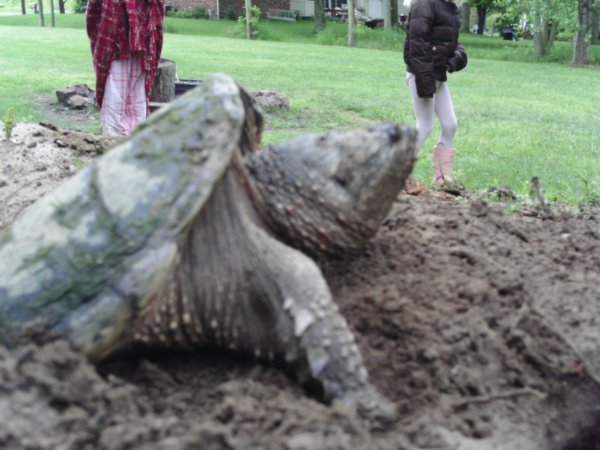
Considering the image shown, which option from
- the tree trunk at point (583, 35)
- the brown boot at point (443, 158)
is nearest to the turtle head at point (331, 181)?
the brown boot at point (443, 158)

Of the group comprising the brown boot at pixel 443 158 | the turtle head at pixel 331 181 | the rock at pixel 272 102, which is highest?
the turtle head at pixel 331 181

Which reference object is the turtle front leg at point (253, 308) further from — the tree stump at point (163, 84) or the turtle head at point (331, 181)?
the tree stump at point (163, 84)

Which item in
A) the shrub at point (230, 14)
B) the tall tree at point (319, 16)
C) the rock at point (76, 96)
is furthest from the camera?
the shrub at point (230, 14)

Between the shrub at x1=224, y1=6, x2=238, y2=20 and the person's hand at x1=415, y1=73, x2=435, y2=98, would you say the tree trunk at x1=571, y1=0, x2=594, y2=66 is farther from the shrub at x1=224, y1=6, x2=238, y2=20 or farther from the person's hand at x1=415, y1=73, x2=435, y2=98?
the shrub at x1=224, y1=6, x2=238, y2=20

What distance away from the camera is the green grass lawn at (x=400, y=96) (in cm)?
640

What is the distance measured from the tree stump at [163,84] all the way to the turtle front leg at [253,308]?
18.5 ft

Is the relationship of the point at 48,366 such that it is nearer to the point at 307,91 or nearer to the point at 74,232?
the point at 74,232

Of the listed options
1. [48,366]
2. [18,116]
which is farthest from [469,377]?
[18,116]

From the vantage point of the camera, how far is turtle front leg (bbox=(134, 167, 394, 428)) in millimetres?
1841

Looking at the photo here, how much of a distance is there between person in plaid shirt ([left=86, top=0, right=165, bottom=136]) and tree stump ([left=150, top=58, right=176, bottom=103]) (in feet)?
4.75

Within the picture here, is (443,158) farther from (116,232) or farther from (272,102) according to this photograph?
(116,232)

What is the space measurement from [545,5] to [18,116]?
17.3 meters

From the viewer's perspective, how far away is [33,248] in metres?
1.88

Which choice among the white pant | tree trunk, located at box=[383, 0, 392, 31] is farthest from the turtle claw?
tree trunk, located at box=[383, 0, 392, 31]
